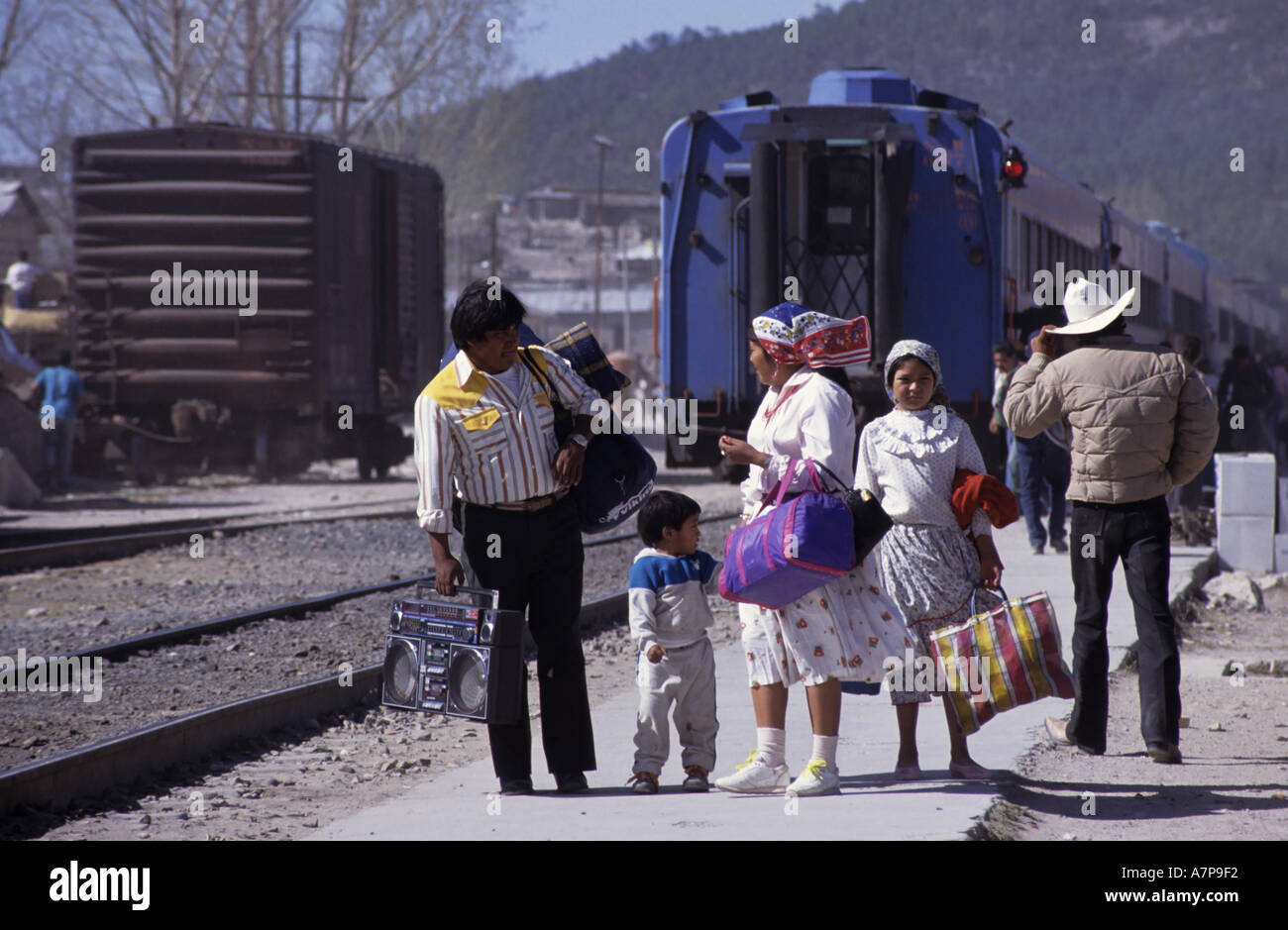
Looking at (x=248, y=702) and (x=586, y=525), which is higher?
(x=586, y=525)

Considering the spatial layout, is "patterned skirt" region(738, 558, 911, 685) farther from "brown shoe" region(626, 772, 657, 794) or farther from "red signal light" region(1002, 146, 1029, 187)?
"red signal light" region(1002, 146, 1029, 187)

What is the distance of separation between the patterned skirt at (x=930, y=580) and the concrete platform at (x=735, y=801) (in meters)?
0.52

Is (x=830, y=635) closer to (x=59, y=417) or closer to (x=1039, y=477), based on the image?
(x=1039, y=477)

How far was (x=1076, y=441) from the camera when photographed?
6152 mm

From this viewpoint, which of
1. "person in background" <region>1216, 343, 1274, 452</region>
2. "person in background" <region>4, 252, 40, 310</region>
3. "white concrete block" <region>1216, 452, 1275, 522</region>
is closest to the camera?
"white concrete block" <region>1216, 452, 1275, 522</region>

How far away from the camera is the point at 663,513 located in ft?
18.5

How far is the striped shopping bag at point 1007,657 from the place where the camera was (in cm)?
555

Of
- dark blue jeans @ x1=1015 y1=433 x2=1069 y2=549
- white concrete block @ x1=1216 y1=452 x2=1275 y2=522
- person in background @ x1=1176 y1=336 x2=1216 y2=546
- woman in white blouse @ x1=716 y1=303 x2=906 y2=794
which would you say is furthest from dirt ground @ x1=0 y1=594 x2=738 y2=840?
person in background @ x1=1176 y1=336 x2=1216 y2=546

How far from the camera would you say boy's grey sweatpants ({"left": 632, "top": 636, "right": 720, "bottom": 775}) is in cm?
566

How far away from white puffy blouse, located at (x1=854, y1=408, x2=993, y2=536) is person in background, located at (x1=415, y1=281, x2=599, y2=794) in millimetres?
1078

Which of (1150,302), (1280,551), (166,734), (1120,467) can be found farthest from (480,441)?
(1150,302)
